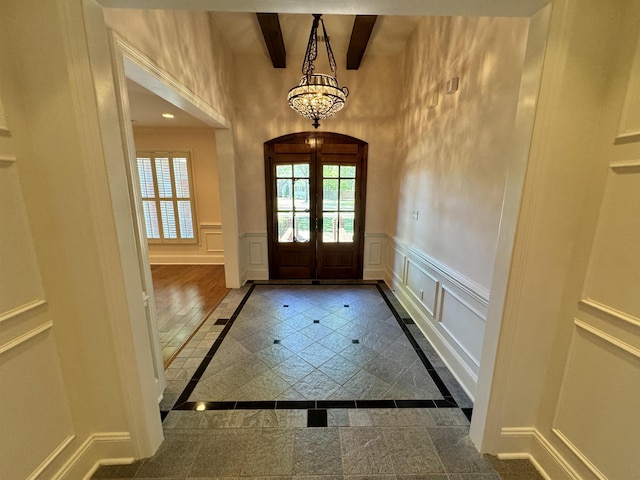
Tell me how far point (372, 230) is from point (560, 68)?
3.49 meters

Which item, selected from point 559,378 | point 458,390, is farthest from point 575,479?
point 458,390

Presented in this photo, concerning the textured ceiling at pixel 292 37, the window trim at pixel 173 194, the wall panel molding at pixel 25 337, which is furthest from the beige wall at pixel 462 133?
the window trim at pixel 173 194

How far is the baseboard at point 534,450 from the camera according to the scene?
1.44 m

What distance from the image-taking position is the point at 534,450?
155cm

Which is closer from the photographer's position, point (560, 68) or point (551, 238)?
point (560, 68)

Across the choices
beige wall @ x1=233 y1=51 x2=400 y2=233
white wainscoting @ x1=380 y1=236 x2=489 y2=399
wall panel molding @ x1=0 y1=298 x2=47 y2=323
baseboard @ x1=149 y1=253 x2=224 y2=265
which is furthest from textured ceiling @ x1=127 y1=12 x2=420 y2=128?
white wainscoting @ x1=380 y1=236 x2=489 y2=399

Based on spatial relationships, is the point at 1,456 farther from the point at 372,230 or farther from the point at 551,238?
the point at 372,230

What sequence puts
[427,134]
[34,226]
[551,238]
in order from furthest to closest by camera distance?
[427,134] → [551,238] → [34,226]

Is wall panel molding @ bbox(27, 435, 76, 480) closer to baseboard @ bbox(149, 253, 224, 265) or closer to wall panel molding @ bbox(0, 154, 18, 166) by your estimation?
wall panel molding @ bbox(0, 154, 18, 166)

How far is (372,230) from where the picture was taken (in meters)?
4.62

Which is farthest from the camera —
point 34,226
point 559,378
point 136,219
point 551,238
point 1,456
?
point 136,219

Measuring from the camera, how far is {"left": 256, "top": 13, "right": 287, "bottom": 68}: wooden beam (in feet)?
9.61

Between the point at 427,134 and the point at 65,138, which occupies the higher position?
the point at 427,134

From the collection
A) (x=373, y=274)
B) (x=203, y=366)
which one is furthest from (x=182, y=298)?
(x=373, y=274)
